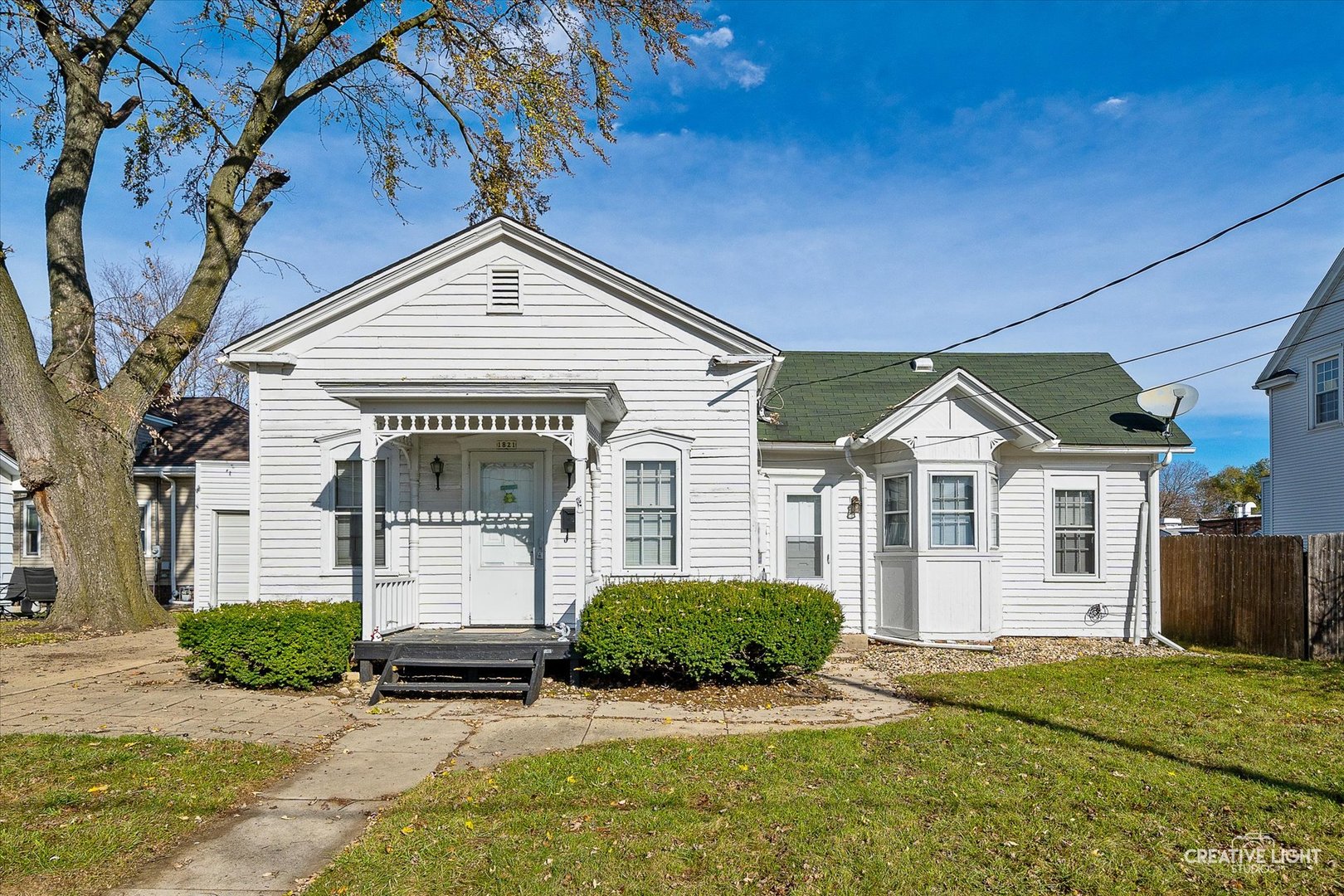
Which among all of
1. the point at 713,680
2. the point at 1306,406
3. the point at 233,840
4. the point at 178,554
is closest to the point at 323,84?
the point at 178,554

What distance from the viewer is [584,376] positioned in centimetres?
1160

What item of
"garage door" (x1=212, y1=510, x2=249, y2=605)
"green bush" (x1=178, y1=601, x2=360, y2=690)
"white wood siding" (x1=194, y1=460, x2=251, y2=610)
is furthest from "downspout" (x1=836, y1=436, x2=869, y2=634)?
"garage door" (x1=212, y1=510, x2=249, y2=605)

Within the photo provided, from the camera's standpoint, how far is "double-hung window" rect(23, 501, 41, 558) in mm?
20172

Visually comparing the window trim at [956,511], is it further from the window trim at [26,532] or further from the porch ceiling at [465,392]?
the window trim at [26,532]

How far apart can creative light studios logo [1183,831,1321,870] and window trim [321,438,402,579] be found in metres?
9.07

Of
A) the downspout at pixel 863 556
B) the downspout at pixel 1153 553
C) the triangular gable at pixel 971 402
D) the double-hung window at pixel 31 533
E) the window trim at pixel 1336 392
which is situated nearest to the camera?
the triangular gable at pixel 971 402

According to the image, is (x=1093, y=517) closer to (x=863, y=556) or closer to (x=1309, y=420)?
(x=863, y=556)

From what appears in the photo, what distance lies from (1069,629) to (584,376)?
29.0 ft

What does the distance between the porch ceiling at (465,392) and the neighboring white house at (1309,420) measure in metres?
16.5

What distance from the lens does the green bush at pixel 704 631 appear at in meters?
9.20

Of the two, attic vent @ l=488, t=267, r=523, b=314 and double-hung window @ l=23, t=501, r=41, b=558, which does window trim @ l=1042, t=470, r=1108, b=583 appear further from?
double-hung window @ l=23, t=501, r=41, b=558

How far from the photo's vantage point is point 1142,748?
22.8ft

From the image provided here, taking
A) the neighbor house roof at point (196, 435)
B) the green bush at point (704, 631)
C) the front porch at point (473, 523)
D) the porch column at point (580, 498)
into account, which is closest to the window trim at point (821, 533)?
the front porch at point (473, 523)

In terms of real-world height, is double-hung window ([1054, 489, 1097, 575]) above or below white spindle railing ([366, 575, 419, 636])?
above
